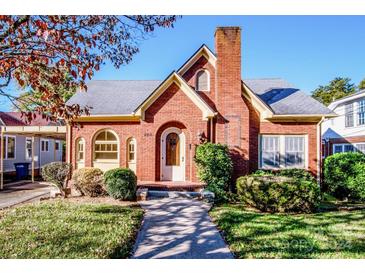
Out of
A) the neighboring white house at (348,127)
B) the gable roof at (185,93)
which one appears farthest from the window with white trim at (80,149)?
the neighboring white house at (348,127)

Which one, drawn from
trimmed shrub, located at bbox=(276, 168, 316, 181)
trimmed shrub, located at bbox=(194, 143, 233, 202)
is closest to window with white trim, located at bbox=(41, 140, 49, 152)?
trimmed shrub, located at bbox=(194, 143, 233, 202)

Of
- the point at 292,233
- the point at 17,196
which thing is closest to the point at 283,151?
the point at 292,233

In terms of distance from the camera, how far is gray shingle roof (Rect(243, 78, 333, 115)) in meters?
11.5

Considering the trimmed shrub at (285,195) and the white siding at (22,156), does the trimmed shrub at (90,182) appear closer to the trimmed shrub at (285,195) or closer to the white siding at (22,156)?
the trimmed shrub at (285,195)

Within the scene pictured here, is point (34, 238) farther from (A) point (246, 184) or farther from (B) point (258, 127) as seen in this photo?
(B) point (258, 127)

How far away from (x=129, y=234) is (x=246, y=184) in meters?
4.55

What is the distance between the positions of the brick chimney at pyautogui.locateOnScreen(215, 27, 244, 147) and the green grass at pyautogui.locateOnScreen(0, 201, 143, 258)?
5202 millimetres

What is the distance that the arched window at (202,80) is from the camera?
38.9ft

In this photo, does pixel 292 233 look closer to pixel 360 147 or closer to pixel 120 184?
pixel 120 184

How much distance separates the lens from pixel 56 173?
9.60 metres

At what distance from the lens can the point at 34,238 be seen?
5359mm

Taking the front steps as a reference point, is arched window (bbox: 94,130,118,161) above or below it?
above

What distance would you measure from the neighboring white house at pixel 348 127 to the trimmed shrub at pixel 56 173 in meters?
15.9

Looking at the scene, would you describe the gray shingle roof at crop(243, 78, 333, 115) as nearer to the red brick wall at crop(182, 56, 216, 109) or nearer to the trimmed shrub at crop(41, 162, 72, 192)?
the red brick wall at crop(182, 56, 216, 109)
